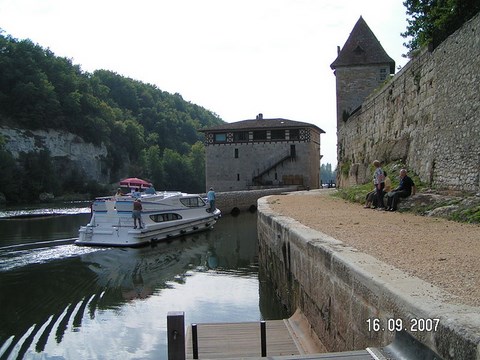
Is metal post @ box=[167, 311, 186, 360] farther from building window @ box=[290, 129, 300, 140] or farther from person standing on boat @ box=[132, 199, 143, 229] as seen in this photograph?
building window @ box=[290, 129, 300, 140]

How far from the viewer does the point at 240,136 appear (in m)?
49.4

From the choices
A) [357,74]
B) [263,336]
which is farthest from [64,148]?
[263,336]

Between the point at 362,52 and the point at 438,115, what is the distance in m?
19.4

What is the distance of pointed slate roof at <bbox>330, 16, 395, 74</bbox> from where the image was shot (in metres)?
29.7

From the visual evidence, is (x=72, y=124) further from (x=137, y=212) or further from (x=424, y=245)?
(x=424, y=245)

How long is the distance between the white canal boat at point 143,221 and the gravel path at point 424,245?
10518mm

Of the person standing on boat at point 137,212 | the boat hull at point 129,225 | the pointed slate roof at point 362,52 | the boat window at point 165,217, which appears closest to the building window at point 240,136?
the pointed slate roof at point 362,52

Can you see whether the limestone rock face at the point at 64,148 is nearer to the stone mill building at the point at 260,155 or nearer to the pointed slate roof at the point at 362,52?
the stone mill building at the point at 260,155

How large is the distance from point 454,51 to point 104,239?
44.8 feet

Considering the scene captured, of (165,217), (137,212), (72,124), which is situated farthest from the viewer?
(72,124)

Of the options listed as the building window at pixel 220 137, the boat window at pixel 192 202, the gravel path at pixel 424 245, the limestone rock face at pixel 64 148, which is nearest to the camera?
the gravel path at pixel 424 245

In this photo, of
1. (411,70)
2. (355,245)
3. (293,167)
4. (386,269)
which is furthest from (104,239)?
(293,167)

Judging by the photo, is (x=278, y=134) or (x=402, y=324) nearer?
(x=402, y=324)

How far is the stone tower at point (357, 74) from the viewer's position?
97.3 feet
